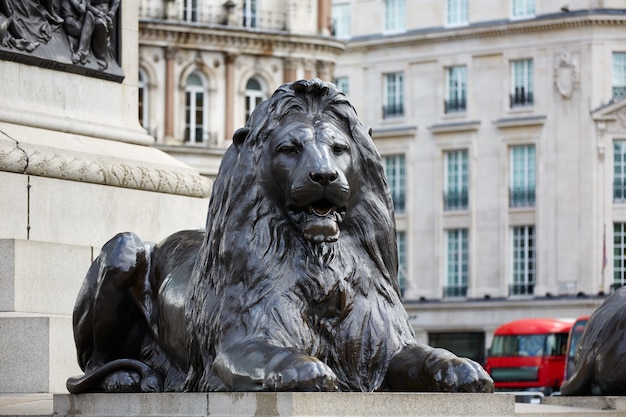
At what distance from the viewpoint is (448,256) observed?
71.0m

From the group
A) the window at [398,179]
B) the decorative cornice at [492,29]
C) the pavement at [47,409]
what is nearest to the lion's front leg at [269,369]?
the pavement at [47,409]

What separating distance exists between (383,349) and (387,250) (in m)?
0.51

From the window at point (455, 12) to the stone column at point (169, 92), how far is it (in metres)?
13.4

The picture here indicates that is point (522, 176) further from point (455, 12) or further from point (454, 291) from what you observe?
point (455, 12)

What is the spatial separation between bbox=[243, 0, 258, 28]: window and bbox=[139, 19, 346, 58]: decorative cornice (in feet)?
2.15

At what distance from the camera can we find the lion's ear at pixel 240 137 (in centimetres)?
911

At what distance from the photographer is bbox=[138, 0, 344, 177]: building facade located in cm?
6219

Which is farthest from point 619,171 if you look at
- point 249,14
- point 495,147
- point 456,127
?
point 249,14

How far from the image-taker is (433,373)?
8758mm

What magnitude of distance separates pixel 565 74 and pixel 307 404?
60508mm

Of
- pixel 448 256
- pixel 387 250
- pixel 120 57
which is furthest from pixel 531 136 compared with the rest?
pixel 387 250

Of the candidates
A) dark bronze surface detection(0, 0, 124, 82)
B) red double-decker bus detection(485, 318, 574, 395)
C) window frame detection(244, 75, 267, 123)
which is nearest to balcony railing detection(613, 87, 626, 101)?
window frame detection(244, 75, 267, 123)

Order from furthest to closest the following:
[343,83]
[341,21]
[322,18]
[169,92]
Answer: [343,83], [341,21], [322,18], [169,92]

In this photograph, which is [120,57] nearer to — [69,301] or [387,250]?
[69,301]
